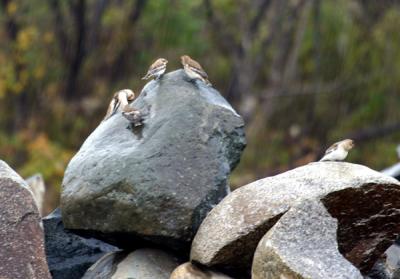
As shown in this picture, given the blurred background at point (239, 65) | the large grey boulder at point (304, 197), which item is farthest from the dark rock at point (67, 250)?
the blurred background at point (239, 65)

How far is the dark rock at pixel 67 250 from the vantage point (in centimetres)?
812

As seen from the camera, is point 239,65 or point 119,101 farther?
point 239,65

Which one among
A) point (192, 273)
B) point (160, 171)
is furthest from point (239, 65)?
point (192, 273)

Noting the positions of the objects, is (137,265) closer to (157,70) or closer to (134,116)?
(134,116)

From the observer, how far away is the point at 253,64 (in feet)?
77.4

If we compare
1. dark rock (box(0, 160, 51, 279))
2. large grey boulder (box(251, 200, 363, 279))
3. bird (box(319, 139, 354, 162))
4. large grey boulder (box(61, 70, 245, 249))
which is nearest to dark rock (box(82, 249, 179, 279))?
large grey boulder (box(61, 70, 245, 249))

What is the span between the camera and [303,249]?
6383mm

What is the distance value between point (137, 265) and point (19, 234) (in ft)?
3.01

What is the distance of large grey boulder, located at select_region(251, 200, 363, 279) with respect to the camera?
20.4 ft

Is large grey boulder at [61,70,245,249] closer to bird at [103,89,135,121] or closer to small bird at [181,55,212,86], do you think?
small bird at [181,55,212,86]

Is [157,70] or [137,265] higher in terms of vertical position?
[157,70]

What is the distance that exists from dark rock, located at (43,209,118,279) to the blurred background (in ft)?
45.2

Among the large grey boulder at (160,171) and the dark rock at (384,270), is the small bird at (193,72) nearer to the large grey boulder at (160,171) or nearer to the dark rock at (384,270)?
the large grey boulder at (160,171)

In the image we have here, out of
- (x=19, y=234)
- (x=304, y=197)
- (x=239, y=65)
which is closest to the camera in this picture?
(x=304, y=197)
